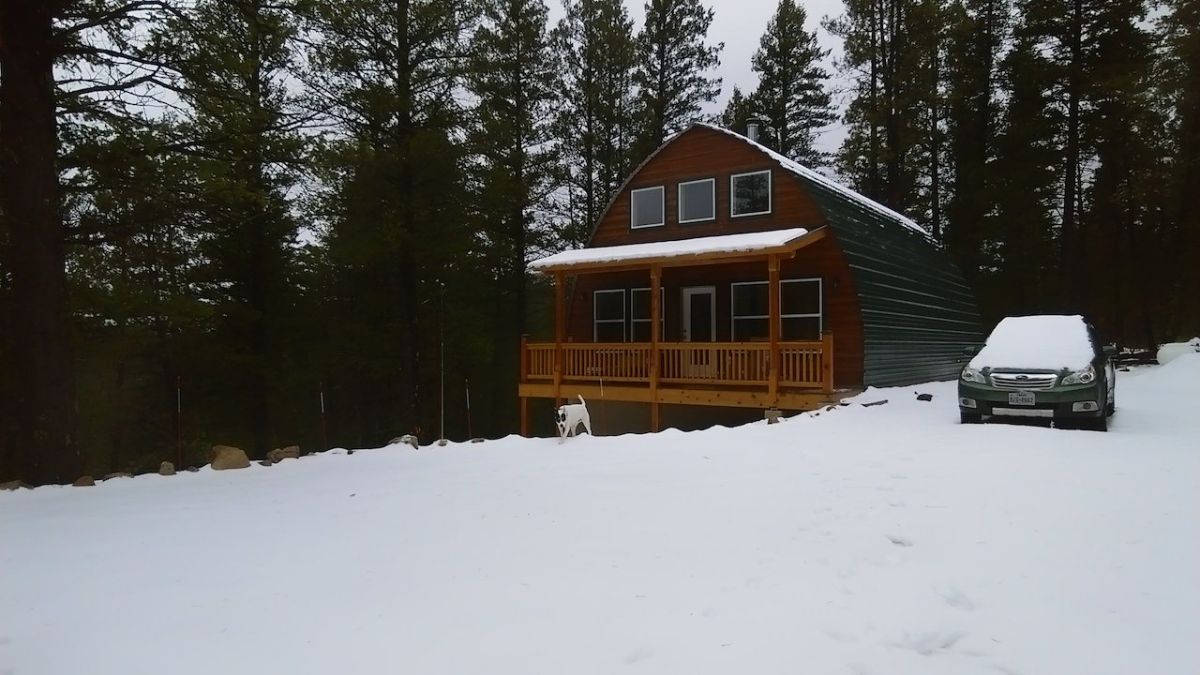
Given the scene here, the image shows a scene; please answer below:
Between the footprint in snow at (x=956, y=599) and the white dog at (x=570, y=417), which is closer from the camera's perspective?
the footprint in snow at (x=956, y=599)

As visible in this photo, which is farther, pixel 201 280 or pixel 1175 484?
pixel 201 280

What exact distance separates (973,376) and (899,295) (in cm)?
649

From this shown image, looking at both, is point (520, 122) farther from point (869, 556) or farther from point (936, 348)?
point (869, 556)

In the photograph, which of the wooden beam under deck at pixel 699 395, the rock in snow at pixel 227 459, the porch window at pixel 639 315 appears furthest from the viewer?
the porch window at pixel 639 315

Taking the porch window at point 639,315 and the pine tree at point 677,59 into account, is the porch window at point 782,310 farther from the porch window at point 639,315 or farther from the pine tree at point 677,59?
the pine tree at point 677,59

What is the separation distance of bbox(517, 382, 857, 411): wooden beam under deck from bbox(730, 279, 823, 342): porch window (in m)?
2.28

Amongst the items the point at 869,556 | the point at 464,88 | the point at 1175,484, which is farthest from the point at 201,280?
the point at 1175,484

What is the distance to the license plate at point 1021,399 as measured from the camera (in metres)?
8.50

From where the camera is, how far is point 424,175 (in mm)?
16969

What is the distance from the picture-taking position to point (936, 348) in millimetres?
16812

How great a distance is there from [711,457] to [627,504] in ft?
6.96

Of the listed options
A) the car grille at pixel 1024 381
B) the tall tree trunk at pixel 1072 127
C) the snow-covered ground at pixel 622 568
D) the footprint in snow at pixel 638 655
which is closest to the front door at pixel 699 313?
the car grille at pixel 1024 381

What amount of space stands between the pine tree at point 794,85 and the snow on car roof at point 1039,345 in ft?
63.4

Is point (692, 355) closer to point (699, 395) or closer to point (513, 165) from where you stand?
point (699, 395)
